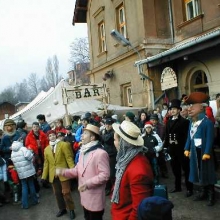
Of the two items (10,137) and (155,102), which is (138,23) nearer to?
(155,102)

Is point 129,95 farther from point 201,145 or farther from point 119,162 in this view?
point 119,162

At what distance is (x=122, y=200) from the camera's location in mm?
2785

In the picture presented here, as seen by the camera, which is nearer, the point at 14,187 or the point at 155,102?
the point at 14,187

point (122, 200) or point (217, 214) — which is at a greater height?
point (122, 200)

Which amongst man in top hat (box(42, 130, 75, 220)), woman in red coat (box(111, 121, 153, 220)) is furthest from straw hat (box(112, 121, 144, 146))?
man in top hat (box(42, 130, 75, 220))

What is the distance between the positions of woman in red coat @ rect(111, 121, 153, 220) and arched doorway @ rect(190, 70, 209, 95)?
907 centimetres

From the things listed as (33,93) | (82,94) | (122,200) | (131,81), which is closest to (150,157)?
(122,200)

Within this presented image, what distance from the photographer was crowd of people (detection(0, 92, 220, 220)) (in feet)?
9.07

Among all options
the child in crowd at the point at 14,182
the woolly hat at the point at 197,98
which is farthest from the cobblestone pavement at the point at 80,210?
the woolly hat at the point at 197,98

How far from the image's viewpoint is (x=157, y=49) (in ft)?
42.6

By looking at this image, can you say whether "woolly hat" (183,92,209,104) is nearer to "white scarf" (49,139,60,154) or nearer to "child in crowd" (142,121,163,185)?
"child in crowd" (142,121,163,185)

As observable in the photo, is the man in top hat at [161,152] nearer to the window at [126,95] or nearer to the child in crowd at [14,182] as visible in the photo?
the child in crowd at [14,182]

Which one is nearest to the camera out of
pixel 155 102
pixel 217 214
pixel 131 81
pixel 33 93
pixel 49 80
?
pixel 217 214

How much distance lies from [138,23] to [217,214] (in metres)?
10.1
